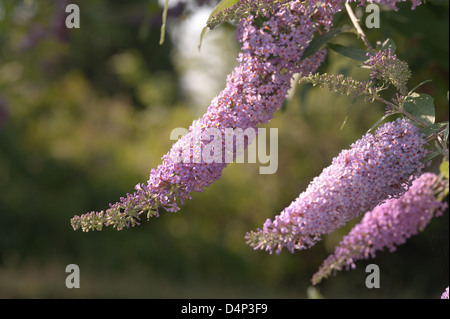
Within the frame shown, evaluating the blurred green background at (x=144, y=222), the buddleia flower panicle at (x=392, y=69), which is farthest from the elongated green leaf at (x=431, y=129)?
the blurred green background at (x=144, y=222)

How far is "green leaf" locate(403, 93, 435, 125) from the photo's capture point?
55.4 inches

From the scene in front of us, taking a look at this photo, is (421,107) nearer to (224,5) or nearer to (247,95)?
(247,95)

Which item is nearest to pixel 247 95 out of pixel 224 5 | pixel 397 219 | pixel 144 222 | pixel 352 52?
pixel 224 5

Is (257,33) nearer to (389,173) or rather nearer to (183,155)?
(183,155)

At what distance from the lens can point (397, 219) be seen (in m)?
1.66

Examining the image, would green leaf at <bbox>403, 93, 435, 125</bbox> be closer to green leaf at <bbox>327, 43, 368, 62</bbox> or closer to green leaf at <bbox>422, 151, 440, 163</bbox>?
green leaf at <bbox>422, 151, 440, 163</bbox>

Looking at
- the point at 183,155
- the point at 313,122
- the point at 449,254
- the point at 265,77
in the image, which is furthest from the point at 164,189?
the point at 313,122

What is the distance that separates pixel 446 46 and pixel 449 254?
2.80 feet

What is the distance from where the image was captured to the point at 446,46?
7.37 feet

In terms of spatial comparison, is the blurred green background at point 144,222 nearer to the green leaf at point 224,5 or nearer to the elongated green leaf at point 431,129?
the green leaf at point 224,5

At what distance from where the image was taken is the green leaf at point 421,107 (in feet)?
4.62

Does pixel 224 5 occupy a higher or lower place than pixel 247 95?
higher

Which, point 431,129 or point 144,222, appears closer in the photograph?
point 431,129

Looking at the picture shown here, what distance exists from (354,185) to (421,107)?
31cm
